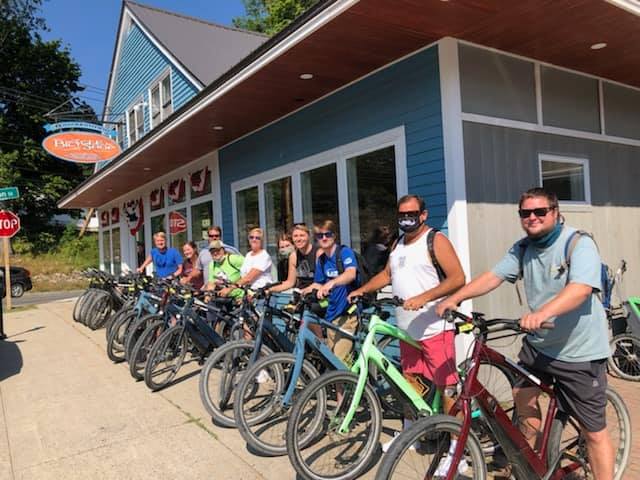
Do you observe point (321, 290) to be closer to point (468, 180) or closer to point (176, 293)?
point (468, 180)

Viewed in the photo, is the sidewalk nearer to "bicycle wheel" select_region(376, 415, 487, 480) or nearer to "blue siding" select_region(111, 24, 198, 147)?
"bicycle wheel" select_region(376, 415, 487, 480)

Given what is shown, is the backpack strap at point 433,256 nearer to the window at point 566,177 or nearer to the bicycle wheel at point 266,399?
the bicycle wheel at point 266,399

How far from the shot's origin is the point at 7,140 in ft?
91.1

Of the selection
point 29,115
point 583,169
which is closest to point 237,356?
point 583,169

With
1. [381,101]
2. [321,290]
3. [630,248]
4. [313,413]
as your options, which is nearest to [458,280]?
[321,290]

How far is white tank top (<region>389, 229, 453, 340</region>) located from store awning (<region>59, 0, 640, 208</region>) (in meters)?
1.89

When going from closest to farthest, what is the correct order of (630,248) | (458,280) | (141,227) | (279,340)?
(458,280)
(279,340)
(630,248)
(141,227)

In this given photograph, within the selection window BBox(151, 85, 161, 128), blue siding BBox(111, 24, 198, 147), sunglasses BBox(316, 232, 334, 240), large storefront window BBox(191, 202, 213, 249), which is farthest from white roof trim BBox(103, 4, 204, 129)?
sunglasses BBox(316, 232, 334, 240)

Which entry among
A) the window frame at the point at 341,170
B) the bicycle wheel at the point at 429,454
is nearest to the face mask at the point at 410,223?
the bicycle wheel at the point at 429,454

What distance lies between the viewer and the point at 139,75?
47.9 feet

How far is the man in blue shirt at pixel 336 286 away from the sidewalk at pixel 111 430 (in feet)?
2.58

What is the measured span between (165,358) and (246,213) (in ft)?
10.9

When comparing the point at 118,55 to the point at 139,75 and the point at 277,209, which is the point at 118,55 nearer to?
the point at 139,75

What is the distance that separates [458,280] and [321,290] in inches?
41.4
